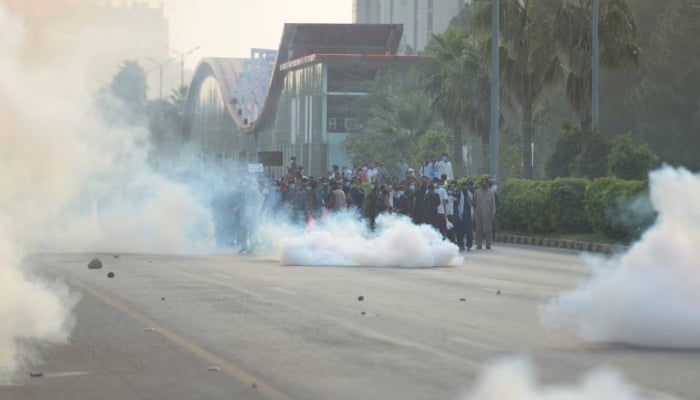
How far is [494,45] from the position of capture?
147 feet

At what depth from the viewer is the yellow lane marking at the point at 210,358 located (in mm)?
10266

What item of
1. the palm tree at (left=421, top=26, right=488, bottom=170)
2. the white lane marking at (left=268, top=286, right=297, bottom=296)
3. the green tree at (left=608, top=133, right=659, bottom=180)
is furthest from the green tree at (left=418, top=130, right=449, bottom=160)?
the white lane marking at (left=268, top=286, right=297, bottom=296)

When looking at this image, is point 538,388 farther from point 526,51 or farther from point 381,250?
point 526,51

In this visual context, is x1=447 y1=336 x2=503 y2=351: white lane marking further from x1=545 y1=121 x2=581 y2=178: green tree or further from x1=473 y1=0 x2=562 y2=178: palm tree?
x1=473 y1=0 x2=562 y2=178: palm tree

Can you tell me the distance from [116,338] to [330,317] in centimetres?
274

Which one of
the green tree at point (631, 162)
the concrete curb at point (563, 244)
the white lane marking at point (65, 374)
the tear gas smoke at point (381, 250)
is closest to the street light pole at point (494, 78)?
the concrete curb at point (563, 244)

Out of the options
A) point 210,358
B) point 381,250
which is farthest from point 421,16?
point 210,358

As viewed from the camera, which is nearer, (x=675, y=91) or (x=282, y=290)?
(x=282, y=290)

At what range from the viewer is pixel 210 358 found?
1216cm

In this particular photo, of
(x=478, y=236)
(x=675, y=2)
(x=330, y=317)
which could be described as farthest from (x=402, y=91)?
(x=330, y=317)

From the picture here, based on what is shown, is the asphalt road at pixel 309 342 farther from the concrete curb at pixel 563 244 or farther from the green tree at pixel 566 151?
the green tree at pixel 566 151

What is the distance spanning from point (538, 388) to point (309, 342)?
4.06 metres

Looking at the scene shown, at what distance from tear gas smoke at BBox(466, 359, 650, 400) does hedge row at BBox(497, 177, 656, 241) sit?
2289cm

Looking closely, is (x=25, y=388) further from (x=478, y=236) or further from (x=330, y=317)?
(x=478, y=236)
